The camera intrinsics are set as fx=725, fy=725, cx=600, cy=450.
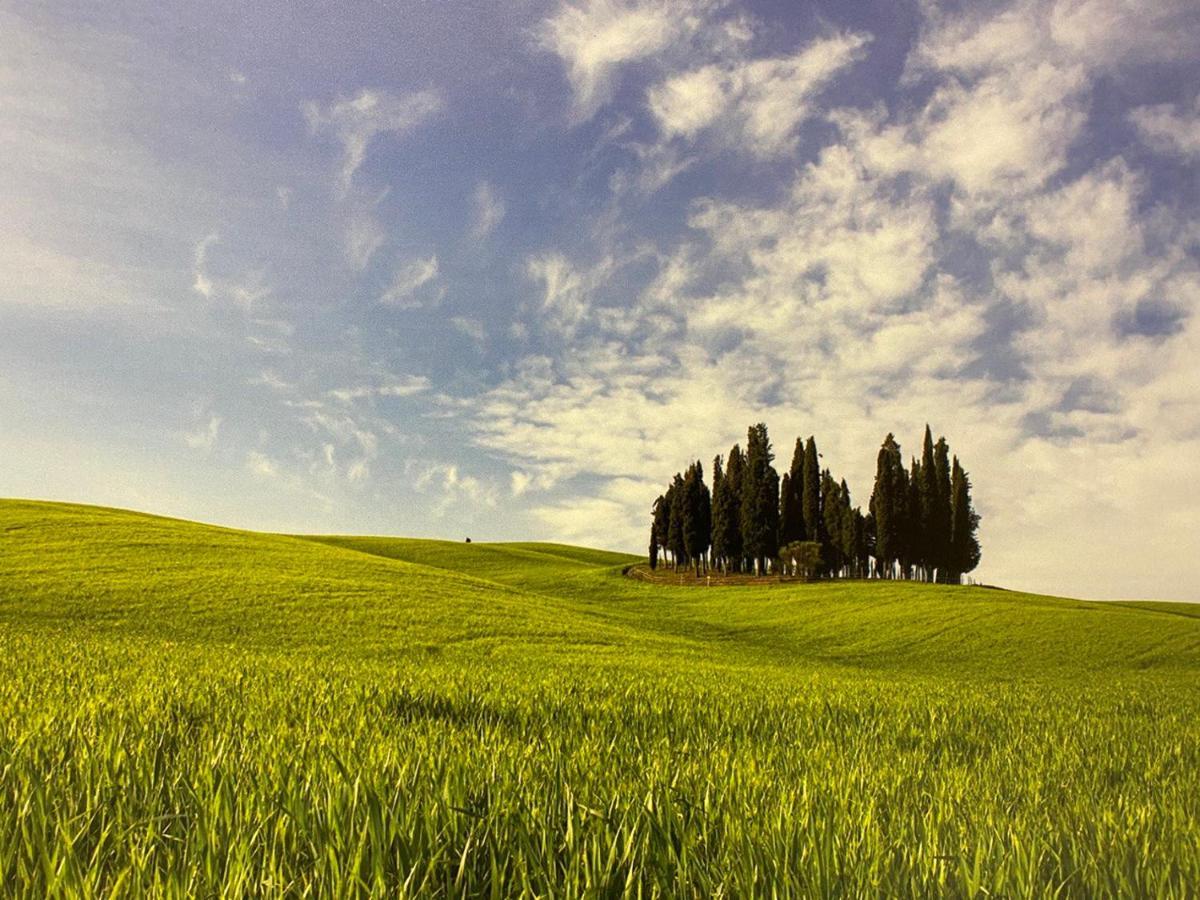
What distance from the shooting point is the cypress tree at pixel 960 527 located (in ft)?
285

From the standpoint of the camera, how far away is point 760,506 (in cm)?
8519

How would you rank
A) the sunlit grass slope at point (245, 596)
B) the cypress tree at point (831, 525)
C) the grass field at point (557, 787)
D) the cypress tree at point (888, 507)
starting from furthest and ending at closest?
the cypress tree at point (831, 525), the cypress tree at point (888, 507), the sunlit grass slope at point (245, 596), the grass field at point (557, 787)

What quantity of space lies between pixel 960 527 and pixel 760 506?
2512cm

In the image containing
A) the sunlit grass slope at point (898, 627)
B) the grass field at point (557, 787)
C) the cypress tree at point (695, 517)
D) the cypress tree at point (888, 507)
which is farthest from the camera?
the cypress tree at point (695, 517)

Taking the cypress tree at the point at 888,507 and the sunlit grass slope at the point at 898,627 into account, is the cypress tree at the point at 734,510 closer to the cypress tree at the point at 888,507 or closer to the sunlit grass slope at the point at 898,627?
the sunlit grass slope at the point at 898,627

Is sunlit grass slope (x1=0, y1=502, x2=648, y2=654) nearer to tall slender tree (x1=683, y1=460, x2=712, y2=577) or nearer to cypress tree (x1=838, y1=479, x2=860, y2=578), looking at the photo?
tall slender tree (x1=683, y1=460, x2=712, y2=577)

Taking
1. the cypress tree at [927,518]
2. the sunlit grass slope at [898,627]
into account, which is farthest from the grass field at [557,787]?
the cypress tree at [927,518]

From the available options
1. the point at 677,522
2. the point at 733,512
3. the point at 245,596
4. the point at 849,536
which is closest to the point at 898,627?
the point at 849,536

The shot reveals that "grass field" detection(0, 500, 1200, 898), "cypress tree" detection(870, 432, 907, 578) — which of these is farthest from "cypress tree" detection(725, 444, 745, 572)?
"grass field" detection(0, 500, 1200, 898)

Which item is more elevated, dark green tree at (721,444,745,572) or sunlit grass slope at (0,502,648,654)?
dark green tree at (721,444,745,572)

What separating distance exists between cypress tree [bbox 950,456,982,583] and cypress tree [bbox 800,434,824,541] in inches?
625

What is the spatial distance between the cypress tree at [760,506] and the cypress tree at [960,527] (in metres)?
21.4

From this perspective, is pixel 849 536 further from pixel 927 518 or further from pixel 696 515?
pixel 696 515

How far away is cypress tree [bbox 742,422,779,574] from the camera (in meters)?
85.4
